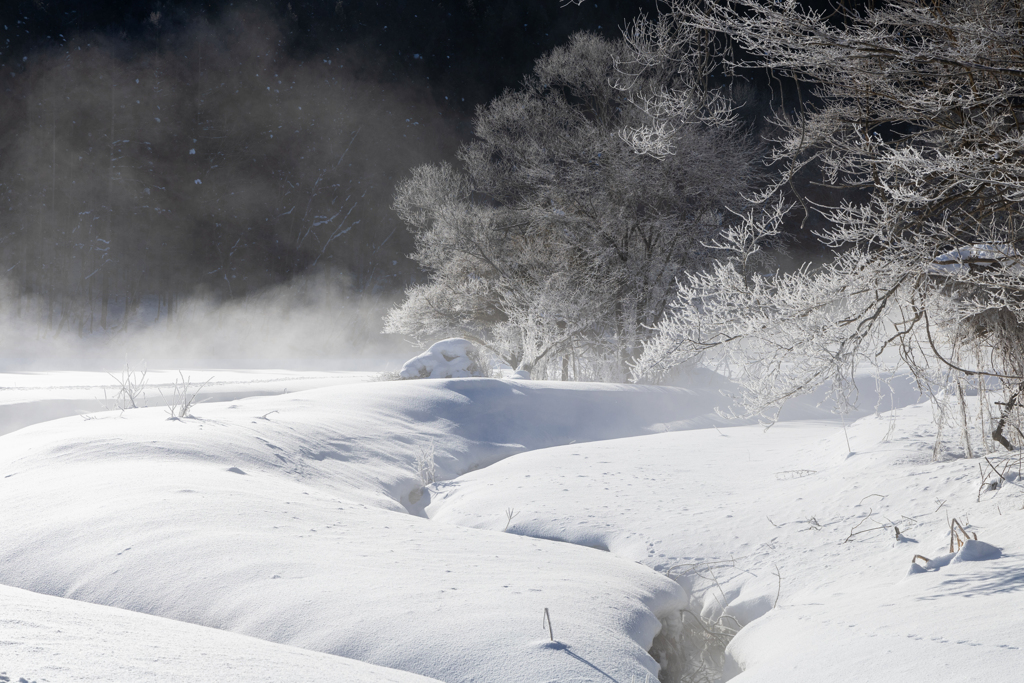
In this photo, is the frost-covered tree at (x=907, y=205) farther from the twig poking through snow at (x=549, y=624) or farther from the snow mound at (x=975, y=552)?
the twig poking through snow at (x=549, y=624)

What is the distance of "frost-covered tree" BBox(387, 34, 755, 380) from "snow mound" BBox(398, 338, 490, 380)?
2.08m

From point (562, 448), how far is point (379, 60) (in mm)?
25174

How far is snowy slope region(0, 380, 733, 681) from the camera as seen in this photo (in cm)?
248

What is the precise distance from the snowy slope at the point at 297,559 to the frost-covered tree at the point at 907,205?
1.60 m

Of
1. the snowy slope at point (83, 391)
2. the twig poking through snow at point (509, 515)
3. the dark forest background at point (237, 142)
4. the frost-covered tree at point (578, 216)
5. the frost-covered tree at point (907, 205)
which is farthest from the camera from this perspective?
the dark forest background at point (237, 142)

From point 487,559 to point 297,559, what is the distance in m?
0.95

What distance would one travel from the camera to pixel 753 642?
3.03 metres

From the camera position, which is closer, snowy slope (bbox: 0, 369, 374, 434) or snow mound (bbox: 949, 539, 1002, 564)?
snow mound (bbox: 949, 539, 1002, 564)

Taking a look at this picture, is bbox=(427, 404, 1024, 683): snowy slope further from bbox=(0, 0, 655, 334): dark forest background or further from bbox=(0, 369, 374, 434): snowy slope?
bbox=(0, 0, 655, 334): dark forest background

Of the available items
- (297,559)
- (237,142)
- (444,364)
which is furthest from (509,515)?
(237,142)

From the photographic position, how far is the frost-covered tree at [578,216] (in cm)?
1325

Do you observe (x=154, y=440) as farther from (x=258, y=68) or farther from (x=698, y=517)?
(x=258, y=68)

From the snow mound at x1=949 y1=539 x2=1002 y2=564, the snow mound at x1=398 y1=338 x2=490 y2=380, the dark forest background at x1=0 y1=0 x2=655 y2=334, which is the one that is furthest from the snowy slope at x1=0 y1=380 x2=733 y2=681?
the dark forest background at x1=0 y1=0 x2=655 y2=334

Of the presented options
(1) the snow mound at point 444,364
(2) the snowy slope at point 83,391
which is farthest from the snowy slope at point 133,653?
(1) the snow mound at point 444,364
